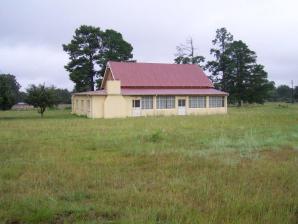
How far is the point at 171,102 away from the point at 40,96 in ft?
40.7

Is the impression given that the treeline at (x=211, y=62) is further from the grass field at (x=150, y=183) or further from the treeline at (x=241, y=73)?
the grass field at (x=150, y=183)

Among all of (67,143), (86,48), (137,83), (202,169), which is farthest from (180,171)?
(86,48)

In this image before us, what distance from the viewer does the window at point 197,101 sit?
44.0 metres

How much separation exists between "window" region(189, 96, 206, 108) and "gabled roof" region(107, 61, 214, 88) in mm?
1804

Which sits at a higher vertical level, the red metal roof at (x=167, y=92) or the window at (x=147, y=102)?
the red metal roof at (x=167, y=92)

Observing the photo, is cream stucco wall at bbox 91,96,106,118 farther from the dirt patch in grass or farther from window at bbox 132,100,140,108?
the dirt patch in grass

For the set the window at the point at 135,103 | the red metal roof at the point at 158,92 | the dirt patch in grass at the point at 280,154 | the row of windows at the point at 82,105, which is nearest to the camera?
the dirt patch in grass at the point at 280,154

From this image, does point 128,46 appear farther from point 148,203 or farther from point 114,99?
point 148,203

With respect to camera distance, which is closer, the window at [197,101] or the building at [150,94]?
the building at [150,94]

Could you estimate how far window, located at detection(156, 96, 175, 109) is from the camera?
42.1 m

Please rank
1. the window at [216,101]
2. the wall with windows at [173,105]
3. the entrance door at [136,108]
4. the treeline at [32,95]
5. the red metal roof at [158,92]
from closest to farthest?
the treeline at [32,95], the red metal roof at [158,92], the entrance door at [136,108], the wall with windows at [173,105], the window at [216,101]

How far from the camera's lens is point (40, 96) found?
3925 cm

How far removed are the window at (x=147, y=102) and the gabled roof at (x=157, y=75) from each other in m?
1.85

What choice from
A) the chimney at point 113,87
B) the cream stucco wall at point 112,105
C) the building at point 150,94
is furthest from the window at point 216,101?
the chimney at point 113,87
